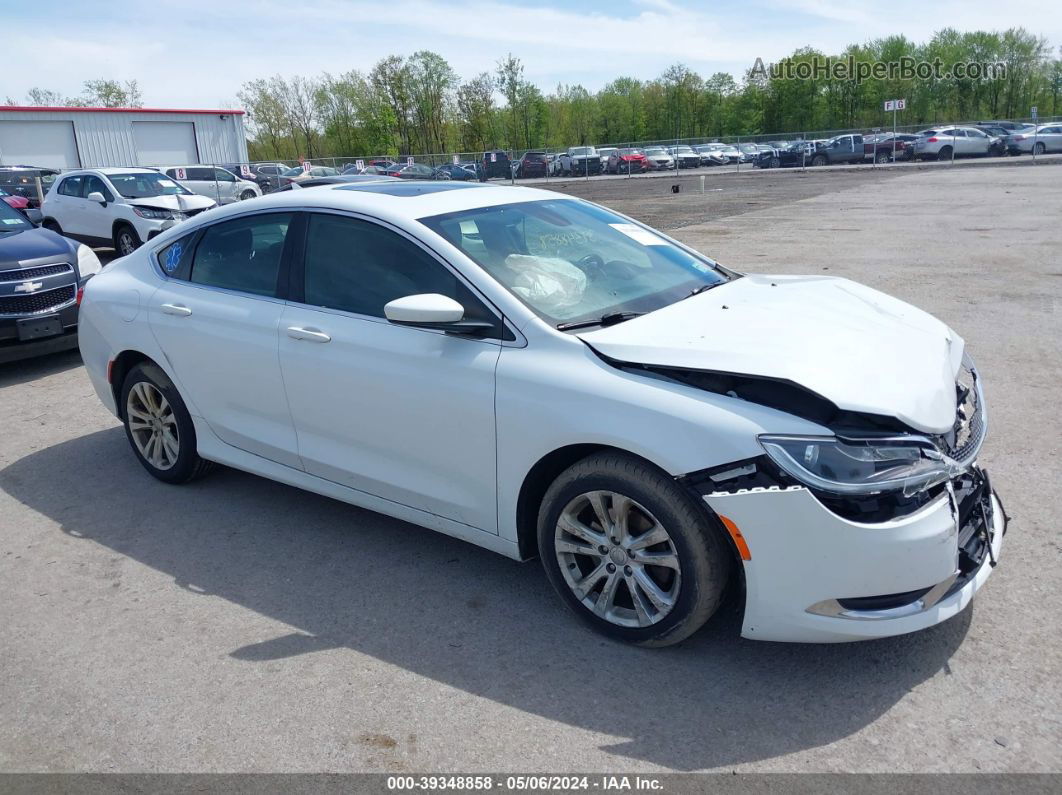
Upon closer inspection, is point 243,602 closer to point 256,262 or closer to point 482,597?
point 482,597

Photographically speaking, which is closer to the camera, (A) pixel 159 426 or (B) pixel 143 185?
(A) pixel 159 426

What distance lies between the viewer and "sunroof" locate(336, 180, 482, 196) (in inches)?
175

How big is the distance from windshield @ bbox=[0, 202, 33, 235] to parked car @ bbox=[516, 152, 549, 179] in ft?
145

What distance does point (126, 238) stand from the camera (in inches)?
630

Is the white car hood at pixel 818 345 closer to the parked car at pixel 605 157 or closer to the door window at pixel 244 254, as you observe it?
the door window at pixel 244 254

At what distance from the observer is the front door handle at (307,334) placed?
13.3 feet

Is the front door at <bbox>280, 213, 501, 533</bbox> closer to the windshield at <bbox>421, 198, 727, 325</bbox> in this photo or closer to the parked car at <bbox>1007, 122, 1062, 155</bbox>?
the windshield at <bbox>421, 198, 727, 325</bbox>

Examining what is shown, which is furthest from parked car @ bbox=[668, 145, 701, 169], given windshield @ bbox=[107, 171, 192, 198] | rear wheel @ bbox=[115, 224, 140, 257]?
rear wheel @ bbox=[115, 224, 140, 257]

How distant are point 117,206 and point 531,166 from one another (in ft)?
129

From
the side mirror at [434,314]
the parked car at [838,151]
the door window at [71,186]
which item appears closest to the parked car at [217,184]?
the door window at [71,186]

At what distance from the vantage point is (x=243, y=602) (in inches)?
153

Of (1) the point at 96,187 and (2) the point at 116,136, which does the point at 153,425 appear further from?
(2) the point at 116,136

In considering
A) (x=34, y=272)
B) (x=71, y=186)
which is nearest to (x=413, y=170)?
(x=71, y=186)

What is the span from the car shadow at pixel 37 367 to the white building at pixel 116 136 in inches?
1514
